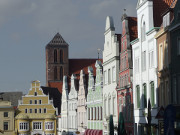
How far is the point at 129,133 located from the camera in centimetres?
4466

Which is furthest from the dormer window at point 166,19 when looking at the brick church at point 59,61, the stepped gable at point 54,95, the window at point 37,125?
the brick church at point 59,61

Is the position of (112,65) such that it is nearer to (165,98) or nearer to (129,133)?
(129,133)

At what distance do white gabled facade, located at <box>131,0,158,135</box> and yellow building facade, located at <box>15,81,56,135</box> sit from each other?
5760cm

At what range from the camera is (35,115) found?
323ft

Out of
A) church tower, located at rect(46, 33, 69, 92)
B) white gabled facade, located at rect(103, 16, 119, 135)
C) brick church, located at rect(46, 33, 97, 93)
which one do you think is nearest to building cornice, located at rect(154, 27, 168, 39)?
white gabled facade, located at rect(103, 16, 119, 135)

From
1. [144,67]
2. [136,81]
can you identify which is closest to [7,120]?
[136,81]

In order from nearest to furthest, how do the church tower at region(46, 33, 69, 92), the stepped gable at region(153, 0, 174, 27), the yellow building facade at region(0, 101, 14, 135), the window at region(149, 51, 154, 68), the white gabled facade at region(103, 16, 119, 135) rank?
1. the window at region(149, 51, 154, 68)
2. the stepped gable at region(153, 0, 174, 27)
3. the white gabled facade at region(103, 16, 119, 135)
4. the yellow building facade at region(0, 101, 14, 135)
5. the church tower at region(46, 33, 69, 92)

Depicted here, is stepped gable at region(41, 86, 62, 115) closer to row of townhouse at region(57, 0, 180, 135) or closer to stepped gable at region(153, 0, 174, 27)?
row of townhouse at region(57, 0, 180, 135)

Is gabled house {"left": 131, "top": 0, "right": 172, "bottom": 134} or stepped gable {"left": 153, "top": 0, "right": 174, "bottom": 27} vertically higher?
stepped gable {"left": 153, "top": 0, "right": 174, "bottom": 27}

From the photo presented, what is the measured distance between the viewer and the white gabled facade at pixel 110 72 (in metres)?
50.8

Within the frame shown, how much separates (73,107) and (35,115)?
68.6ft

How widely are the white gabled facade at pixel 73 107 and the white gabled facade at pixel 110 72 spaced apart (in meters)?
21.5

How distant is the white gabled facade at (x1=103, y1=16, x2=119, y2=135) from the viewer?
50.8 metres

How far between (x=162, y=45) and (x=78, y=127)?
4150 cm
